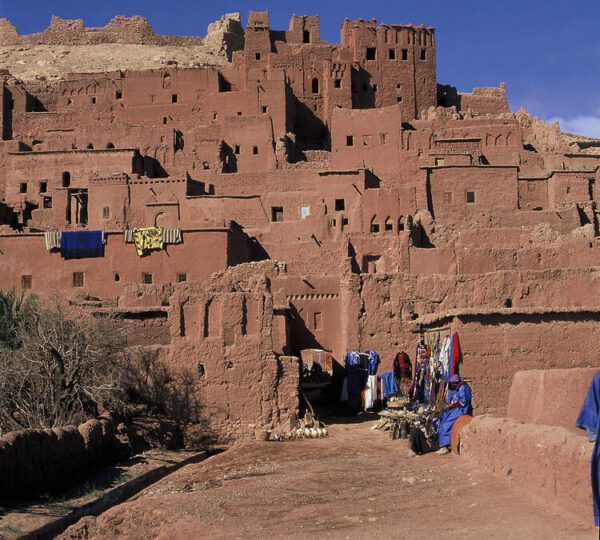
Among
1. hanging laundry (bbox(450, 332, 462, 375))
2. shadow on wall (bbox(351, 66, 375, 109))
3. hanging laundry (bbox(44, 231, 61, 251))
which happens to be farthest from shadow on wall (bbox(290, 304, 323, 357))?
shadow on wall (bbox(351, 66, 375, 109))

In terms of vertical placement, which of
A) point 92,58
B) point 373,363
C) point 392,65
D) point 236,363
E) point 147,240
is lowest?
point 373,363

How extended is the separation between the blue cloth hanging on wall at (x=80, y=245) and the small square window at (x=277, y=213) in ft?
23.9

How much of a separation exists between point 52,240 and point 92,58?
36.1m

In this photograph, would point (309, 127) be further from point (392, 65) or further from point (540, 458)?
point (540, 458)

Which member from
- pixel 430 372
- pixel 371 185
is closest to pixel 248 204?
pixel 371 185

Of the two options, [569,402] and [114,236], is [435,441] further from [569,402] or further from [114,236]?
[114,236]

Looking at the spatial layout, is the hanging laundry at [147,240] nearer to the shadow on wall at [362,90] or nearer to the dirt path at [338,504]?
the dirt path at [338,504]

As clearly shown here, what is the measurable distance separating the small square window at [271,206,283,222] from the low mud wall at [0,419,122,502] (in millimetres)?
20410

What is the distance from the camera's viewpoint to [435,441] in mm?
13383

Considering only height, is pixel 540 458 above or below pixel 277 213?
below

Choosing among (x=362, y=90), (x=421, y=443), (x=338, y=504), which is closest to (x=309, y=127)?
(x=362, y=90)

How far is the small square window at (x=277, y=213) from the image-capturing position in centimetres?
3453

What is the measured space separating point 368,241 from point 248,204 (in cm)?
684

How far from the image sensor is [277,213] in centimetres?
3466
